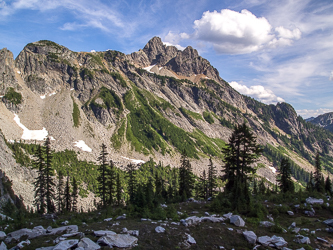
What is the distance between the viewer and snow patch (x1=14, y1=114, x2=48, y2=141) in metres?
131

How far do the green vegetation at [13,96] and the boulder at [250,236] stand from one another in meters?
185

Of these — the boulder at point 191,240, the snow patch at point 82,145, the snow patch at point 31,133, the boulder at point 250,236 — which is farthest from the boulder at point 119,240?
the snow patch at point 31,133

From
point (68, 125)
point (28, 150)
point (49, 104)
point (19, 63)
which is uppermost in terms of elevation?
point (19, 63)

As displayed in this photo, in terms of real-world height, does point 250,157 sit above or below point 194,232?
above

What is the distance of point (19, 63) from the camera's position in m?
181

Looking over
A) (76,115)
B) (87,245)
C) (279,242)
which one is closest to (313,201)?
(279,242)

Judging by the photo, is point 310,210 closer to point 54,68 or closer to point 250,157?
point 250,157

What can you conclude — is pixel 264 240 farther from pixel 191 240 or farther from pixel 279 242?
pixel 191 240

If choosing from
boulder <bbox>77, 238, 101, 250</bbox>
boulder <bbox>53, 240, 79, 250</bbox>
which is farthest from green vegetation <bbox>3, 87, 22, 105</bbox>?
boulder <bbox>77, 238, 101, 250</bbox>

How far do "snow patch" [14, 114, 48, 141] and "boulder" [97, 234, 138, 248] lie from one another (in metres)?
149

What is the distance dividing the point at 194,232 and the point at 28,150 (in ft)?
431

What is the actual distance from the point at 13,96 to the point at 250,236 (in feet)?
626

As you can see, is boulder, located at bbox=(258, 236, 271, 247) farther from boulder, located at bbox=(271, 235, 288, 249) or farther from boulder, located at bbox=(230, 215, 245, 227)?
boulder, located at bbox=(230, 215, 245, 227)

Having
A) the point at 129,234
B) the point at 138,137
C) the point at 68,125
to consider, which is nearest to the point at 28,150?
the point at 68,125
